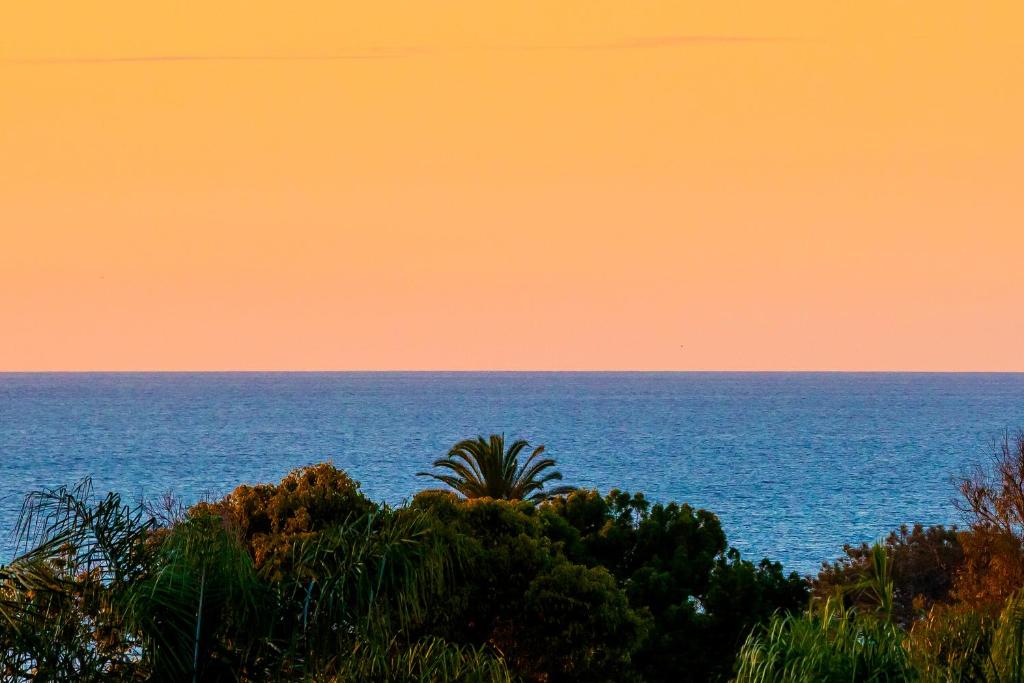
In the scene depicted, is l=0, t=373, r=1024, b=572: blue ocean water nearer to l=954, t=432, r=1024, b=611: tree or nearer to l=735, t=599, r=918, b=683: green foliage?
l=954, t=432, r=1024, b=611: tree

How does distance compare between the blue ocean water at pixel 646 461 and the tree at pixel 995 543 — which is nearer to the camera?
the tree at pixel 995 543

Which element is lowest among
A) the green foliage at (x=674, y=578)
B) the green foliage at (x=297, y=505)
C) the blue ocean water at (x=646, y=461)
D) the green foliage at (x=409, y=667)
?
the blue ocean water at (x=646, y=461)

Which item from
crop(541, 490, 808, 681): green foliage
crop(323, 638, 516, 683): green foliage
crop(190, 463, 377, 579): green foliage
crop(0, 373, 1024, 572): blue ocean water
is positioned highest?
crop(190, 463, 377, 579): green foliage

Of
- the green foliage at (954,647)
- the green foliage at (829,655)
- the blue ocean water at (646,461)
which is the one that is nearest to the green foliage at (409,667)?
the green foliage at (829,655)

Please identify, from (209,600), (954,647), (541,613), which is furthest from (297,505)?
(954,647)

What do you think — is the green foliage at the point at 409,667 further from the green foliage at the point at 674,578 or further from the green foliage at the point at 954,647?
the green foliage at the point at 674,578

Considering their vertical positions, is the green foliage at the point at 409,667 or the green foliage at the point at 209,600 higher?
the green foliage at the point at 209,600

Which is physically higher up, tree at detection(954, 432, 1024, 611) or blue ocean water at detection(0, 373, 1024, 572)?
tree at detection(954, 432, 1024, 611)

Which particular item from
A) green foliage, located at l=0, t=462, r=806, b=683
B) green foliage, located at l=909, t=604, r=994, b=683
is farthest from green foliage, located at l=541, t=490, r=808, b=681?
green foliage, located at l=0, t=462, r=806, b=683

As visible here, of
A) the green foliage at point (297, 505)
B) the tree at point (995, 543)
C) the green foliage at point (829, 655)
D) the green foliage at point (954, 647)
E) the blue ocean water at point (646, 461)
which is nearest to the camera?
the green foliage at point (829, 655)

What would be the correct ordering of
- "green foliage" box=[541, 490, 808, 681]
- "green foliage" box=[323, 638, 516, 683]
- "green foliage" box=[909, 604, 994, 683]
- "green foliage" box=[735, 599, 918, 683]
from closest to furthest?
"green foliage" box=[735, 599, 918, 683]
"green foliage" box=[323, 638, 516, 683]
"green foliage" box=[909, 604, 994, 683]
"green foliage" box=[541, 490, 808, 681]

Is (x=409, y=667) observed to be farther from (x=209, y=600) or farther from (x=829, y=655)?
(x=829, y=655)

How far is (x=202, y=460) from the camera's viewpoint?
13550 centimetres

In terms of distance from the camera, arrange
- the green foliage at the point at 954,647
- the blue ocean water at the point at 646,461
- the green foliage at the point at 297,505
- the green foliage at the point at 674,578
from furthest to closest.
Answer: the blue ocean water at the point at 646,461
the green foliage at the point at 674,578
the green foliage at the point at 297,505
the green foliage at the point at 954,647
